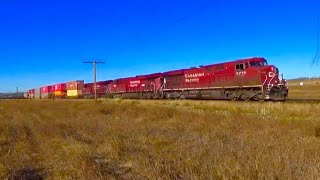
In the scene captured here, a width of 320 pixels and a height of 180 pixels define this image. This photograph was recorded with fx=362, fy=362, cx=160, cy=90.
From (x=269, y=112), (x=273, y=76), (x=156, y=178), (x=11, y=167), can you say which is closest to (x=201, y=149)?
(x=156, y=178)

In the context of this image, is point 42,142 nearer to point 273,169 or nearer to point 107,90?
point 273,169

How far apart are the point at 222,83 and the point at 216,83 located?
1235mm

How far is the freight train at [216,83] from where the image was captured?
26.8 m

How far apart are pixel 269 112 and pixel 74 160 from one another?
13.4 meters

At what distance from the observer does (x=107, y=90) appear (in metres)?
64.2

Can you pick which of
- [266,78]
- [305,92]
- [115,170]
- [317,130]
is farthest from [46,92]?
[115,170]

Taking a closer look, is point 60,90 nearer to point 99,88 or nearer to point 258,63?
point 99,88

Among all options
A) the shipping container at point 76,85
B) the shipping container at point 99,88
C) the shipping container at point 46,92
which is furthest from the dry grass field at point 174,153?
the shipping container at point 46,92

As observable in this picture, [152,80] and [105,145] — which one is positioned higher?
[152,80]

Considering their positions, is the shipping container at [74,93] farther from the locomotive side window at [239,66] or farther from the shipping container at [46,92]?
the locomotive side window at [239,66]

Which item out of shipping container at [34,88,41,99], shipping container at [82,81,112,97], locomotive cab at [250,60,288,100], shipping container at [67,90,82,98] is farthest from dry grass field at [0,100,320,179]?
shipping container at [34,88,41,99]

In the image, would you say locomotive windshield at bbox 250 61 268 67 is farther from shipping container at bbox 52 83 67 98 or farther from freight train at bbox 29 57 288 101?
shipping container at bbox 52 83 67 98

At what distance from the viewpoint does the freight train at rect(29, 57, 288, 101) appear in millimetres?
26781

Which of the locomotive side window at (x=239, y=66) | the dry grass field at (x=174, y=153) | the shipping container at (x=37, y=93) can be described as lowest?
the dry grass field at (x=174, y=153)
